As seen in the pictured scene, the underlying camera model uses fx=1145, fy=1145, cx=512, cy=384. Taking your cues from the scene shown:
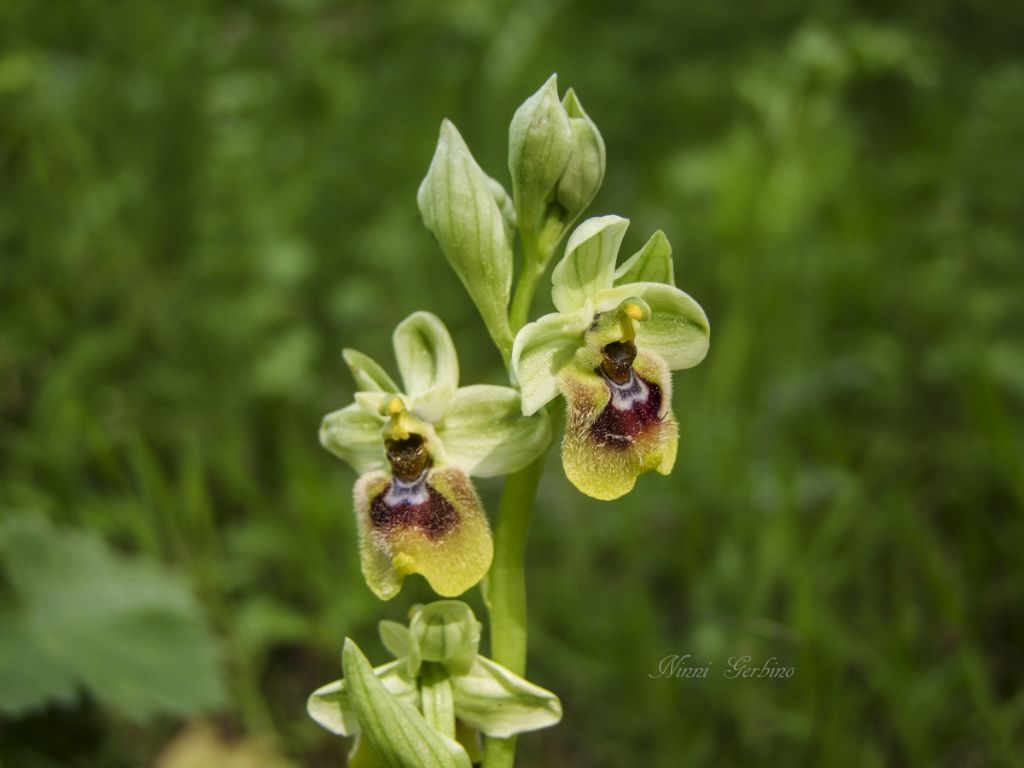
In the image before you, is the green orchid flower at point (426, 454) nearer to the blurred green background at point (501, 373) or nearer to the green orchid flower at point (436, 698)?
the green orchid flower at point (436, 698)

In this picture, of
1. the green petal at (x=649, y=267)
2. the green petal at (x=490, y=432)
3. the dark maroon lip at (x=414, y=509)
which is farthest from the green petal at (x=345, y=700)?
the green petal at (x=649, y=267)

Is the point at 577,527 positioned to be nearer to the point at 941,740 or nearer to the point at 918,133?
the point at 941,740

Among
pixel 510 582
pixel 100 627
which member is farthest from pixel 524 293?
A: pixel 100 627

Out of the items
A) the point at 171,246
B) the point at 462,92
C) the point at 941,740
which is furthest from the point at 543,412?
the point at 462,92

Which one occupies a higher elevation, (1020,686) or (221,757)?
(1020,686)

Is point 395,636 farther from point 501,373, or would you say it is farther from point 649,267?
point 501,373

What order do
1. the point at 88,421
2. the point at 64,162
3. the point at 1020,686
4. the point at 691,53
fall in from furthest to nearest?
the point at 691,53
the point at 64,162
the point at 88,421
the point at 1020,686
